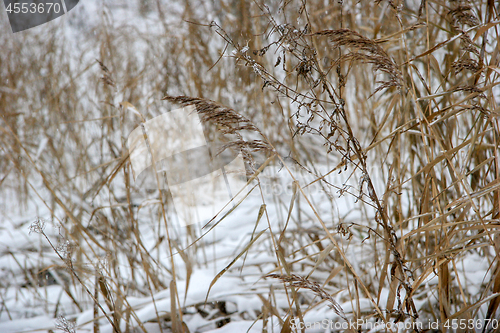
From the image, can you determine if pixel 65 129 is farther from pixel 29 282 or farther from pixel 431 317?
pixel 431 317

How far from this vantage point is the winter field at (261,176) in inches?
27.5

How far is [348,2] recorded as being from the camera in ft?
6.72

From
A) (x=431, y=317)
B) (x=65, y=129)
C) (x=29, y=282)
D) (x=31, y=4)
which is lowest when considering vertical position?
(x=431, y=317)

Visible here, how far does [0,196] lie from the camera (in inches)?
99.9

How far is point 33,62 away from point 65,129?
2.91 ft

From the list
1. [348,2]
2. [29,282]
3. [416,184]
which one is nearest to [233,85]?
[348,2]

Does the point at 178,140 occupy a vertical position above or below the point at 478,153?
above

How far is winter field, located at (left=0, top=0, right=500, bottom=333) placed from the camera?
2.29 feet

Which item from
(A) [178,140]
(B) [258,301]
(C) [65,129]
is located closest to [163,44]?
(A) [178,140]

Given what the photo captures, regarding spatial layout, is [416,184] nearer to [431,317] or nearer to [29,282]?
[431,317]

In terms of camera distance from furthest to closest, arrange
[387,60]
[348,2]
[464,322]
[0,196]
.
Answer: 1. [0,196]
2. [348,2]
3. [464,322]
4. [387,60]

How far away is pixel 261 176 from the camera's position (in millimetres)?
1196

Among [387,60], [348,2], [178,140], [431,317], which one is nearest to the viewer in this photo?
[387,60]

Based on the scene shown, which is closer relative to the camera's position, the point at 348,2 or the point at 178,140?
the point at 178,140
